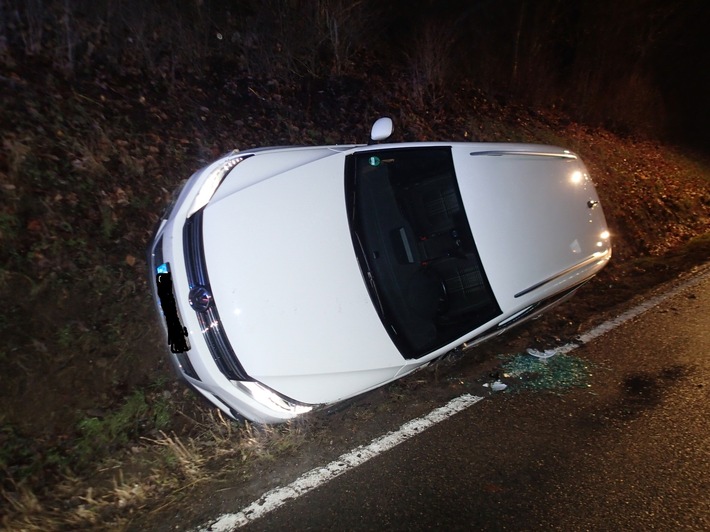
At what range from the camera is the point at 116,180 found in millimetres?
3842

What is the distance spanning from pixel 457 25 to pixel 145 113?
545 cm

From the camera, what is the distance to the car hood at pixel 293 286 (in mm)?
2520

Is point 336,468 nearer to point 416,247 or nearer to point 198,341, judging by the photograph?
point 198,341

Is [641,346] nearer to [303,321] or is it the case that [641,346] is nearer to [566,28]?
[303,321]

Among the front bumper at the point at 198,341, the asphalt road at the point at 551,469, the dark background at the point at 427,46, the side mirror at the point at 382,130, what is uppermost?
the dark background at the point at 427,46

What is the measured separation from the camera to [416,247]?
324cm

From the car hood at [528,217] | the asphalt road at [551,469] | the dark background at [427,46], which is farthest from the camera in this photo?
the dark background at [427,46]

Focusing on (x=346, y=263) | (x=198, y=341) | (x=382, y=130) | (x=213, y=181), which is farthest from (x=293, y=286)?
(x=382, y=130)

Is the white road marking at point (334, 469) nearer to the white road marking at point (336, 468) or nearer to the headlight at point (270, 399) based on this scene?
the white road marking at point (336, 468)

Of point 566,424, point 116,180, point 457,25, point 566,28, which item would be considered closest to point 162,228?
Answer: point 116,180

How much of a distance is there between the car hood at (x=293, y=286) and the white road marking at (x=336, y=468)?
50cm

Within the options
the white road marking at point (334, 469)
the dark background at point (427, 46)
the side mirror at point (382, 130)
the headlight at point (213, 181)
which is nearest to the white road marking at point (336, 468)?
the white road marking at point (334, 469)

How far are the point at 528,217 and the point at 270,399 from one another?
2.38 metres

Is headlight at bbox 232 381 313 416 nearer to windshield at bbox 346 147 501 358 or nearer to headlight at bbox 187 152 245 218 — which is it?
windshield at bbox 346 147 501 358
